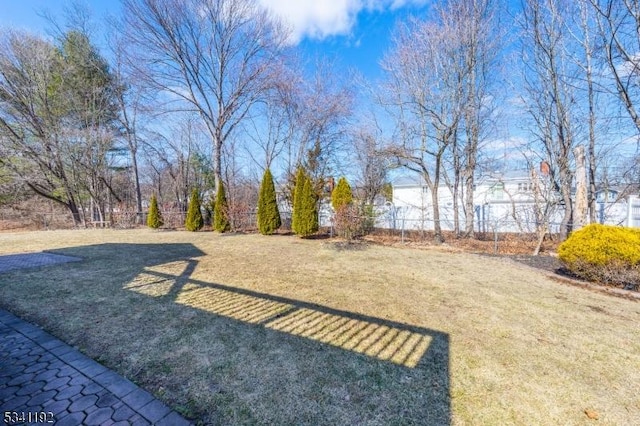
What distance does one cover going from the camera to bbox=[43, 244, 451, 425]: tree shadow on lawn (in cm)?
Answer: 178

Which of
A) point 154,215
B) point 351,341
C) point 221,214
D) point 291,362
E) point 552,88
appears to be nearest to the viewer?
point 291,362

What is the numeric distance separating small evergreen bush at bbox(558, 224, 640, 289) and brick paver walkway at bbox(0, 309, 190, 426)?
615 centimetres

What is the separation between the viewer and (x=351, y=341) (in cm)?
268

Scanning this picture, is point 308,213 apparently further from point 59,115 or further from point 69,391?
point 59,115

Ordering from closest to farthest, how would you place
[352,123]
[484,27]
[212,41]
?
1. [484,27]
2. [212,41]
3. [352,123]

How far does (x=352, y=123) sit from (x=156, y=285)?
13119mm

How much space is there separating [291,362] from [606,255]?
5347mm

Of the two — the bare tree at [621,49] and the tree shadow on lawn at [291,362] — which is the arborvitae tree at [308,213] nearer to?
the tree shadow on lawn at [291,362]

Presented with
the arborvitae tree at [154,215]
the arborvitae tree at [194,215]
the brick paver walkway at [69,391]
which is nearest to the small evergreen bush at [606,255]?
the brick paver walkway at [69,391]

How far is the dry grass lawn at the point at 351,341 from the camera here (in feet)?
6.02

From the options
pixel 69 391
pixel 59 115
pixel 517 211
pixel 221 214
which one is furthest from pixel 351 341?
pixel 59 115

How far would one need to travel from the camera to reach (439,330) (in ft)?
9.59

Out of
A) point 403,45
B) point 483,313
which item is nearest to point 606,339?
point 483,313

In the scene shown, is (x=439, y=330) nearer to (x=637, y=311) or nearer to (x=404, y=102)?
(x=637, y=311)
